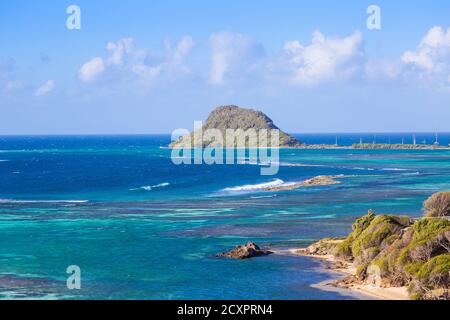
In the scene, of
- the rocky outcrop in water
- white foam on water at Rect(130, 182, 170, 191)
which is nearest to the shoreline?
the rocky outcrop in water

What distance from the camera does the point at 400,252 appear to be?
43.5 m

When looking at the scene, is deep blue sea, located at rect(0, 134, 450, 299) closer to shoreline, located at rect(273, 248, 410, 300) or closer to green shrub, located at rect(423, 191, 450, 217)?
shoreline, located at rect(273, 248, 410, 300)

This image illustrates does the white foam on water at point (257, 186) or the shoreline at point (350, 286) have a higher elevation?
the white foam on water at point (257, 186)

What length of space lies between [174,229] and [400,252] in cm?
2944

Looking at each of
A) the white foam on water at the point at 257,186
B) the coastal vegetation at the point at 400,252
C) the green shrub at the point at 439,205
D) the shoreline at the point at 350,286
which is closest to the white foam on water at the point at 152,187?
the white foam on water at the point at 257,186

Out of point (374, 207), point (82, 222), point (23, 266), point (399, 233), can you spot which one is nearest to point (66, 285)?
point (23, 266)

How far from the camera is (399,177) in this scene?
134 meters

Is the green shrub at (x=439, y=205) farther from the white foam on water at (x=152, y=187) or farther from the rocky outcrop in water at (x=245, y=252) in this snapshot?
the white foam on water at (x=152, y=187)

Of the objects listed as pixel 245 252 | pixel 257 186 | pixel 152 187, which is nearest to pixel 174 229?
pixel 245 252

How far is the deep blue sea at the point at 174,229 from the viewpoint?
4409cm

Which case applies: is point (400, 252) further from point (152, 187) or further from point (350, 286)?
point (152, 187)

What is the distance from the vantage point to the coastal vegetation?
128 feet

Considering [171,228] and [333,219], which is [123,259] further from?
[333,219]

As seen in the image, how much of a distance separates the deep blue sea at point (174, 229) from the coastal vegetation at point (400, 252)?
10.2 feet
